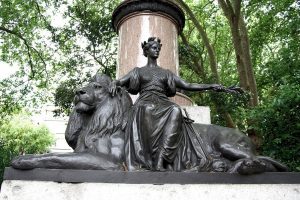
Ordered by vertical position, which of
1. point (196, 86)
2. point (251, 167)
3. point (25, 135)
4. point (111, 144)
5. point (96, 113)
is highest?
point (196, 86)

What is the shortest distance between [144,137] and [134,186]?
700 mm

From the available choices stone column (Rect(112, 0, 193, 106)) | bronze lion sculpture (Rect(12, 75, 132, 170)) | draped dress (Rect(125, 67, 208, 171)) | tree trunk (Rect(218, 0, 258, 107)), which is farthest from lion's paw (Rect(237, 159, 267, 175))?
tree trunk (Rect(218, 0, 258, 107))

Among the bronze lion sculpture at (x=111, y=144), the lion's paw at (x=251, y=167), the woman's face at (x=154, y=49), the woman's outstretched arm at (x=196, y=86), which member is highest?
the woman's face at (x=154, y=49)

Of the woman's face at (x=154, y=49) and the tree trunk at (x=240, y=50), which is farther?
the tree trunk at (x=240, y=50)

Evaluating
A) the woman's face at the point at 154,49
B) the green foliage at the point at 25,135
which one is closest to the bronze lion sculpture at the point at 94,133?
the woman's face at the point at 154,49

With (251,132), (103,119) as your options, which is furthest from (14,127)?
(103,119)

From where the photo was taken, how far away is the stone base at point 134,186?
4016 millimetres

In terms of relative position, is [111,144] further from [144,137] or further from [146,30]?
[146,30]

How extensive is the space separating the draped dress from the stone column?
336 cm

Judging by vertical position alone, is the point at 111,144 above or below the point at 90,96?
below

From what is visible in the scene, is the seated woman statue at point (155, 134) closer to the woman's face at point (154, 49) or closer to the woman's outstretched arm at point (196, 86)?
the woman's outstretched arm at point (196, 86)

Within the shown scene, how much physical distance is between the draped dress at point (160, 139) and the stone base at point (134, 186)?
0.26 metres

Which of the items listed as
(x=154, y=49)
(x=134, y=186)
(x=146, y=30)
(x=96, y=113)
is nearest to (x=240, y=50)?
(x=146, y=30)

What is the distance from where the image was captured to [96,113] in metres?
4.87
